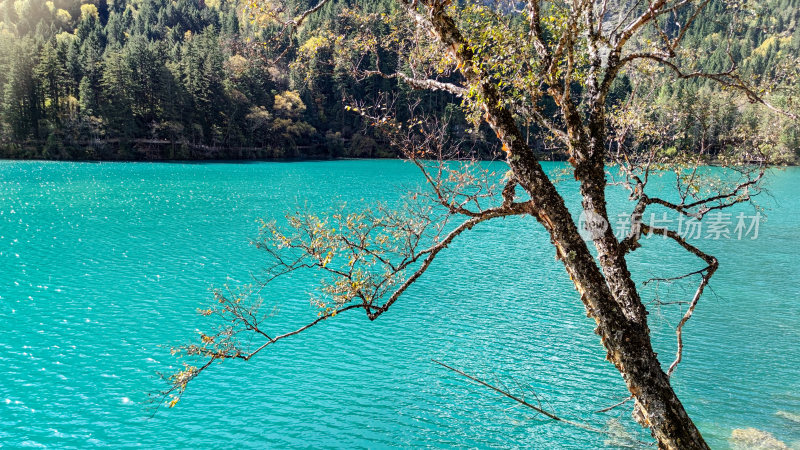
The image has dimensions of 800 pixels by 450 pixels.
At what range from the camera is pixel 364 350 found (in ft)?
61.0

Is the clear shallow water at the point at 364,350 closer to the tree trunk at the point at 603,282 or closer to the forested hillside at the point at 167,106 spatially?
the tree trunk at the point at 603,282

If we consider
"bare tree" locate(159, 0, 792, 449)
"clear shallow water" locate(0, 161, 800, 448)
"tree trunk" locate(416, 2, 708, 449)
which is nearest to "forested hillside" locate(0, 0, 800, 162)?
"clear shallow water" locate(0, 161, 800, 448)

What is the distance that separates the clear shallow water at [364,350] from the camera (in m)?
13.9

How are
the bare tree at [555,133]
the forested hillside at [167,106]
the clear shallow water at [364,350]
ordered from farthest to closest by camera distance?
the forested hillside at [167,106]
the clear shallow water at [364,350]
the bare tree at [555,133]

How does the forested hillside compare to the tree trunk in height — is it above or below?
above

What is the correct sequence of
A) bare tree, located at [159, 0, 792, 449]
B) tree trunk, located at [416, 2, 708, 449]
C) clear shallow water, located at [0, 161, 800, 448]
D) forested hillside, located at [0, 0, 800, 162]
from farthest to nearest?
forested hillside, located at [0, 0, 800, 162]
clear shallow water, located at [0, 161, 800, 448]
bare tree, located at [159, 0, 792, 449]
tree trunk, located at [416, 2, 708, 449]

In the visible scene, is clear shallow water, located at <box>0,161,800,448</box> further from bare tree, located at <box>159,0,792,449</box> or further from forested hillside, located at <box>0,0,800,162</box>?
forested hillside, located at <box>0,0,800,162</box>

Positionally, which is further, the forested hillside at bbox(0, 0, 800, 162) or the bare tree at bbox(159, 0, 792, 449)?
the forested hillside at bbox(0, 0, 800, 162)

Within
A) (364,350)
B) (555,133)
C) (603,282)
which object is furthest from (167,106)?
(603,282)

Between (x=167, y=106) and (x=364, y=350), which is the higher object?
(x=167, y=106)

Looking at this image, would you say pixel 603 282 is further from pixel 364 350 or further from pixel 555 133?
pixel 364 350

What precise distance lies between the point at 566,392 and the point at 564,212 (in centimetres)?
1227

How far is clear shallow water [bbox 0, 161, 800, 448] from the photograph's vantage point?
13.9 meters

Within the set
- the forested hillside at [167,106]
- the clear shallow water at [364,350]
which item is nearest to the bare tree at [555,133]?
the clear shallow water at [364,350]
